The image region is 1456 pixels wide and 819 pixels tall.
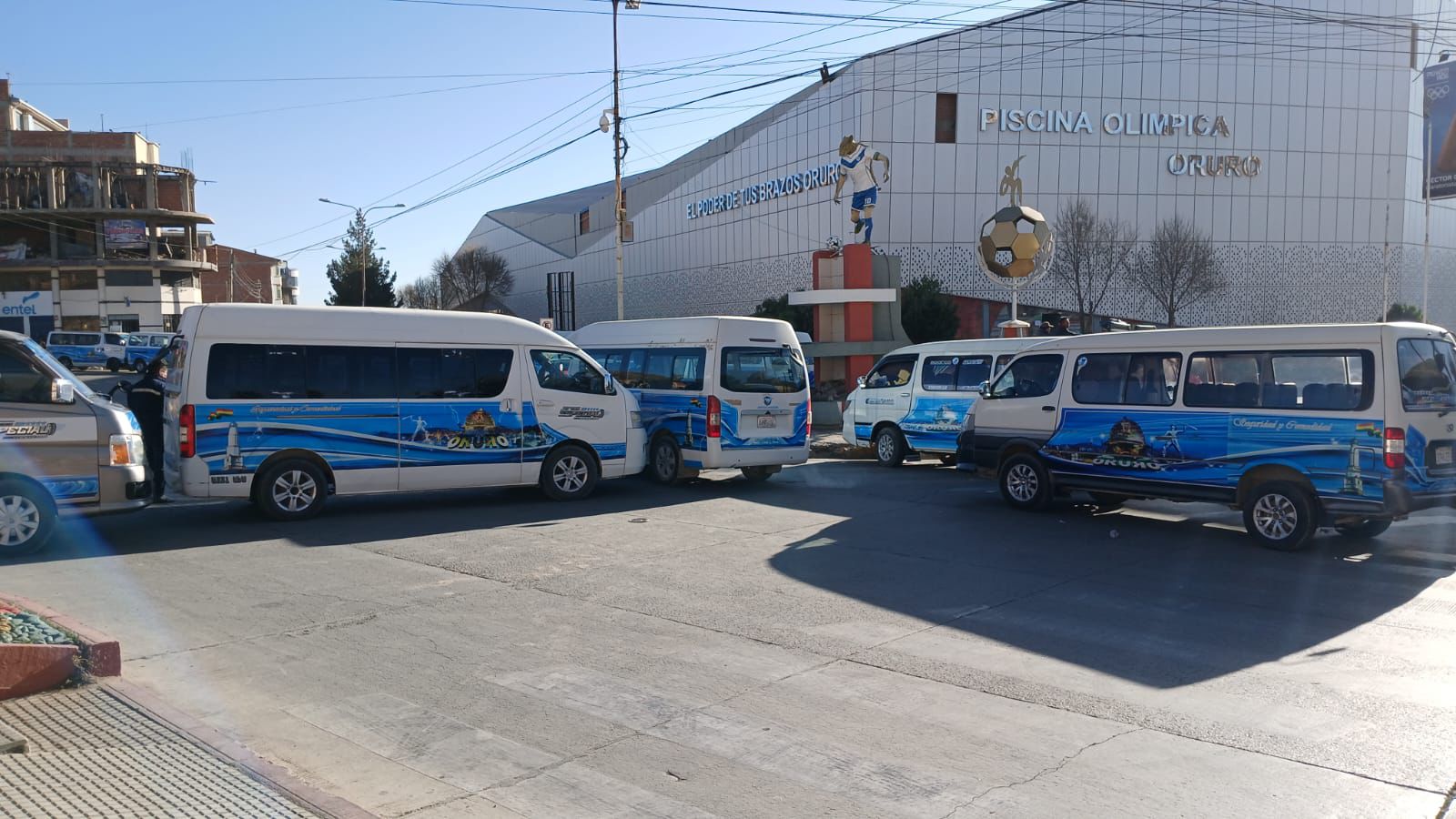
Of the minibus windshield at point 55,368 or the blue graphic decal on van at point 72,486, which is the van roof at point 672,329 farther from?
the blue graphic decal on van at point 72,486

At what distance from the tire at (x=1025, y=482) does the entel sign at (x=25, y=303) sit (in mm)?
65969

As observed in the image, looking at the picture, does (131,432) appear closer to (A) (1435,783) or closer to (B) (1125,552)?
(B) (1125,552)

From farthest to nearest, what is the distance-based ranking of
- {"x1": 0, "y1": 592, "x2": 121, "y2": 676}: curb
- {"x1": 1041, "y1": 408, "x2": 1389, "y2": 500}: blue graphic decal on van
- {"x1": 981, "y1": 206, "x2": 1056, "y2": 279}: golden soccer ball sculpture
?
{"x1": 981, "y1": 206, "x2": 1056, "y2": 279}: golden soccer ball sculpture
{"x1": 1041, "y1": 408, "x2": 1389, "y2": 500}: blue graphic decal on van
{"x1": 0, "y1": 592, "x2": 121, "y2": 676}: curb

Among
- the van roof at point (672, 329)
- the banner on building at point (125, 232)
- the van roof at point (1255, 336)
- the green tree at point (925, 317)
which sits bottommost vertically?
the van roof at point (1255, 336)

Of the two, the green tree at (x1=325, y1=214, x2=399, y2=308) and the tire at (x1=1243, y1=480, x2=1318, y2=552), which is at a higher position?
the green tree at (x1=325, y1=214, x2=399, y2=308)

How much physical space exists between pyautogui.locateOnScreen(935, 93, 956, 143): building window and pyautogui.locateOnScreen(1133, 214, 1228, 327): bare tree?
9494 millimetres

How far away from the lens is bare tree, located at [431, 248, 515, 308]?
74312 millimetres

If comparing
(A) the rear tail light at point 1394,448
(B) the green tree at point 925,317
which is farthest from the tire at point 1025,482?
(B) the green tree at point 925,317

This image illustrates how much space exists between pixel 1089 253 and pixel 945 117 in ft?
27.2

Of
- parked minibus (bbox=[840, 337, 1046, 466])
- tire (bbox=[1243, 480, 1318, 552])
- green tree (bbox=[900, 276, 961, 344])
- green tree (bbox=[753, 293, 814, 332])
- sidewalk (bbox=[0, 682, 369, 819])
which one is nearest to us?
sidewalk (bbox=[0, 682, 369, 819])

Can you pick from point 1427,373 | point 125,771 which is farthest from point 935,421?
point 125,771

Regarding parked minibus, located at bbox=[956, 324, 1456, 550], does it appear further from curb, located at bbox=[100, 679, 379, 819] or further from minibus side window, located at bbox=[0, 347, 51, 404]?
minibus side window, located at bbox=[0, 347, 51, 404]

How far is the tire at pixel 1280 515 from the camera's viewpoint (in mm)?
10406

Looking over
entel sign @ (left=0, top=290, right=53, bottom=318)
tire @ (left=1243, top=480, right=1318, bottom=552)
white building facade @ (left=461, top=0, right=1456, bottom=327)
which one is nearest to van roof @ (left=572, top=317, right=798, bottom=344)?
tire @ (left=1243, top=480, right=1318, bottom=552)
